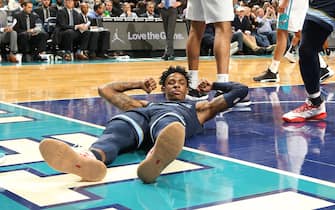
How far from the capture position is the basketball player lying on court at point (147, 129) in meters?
2.46

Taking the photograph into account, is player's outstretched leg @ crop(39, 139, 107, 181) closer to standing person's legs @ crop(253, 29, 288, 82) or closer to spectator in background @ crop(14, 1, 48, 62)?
standing person's legs @ crop(253, 29, 288, 82)

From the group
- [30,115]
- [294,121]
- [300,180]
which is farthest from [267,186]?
[30,115]

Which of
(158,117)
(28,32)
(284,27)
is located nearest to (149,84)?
(158,117)

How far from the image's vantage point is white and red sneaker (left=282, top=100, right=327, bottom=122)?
4320 mm

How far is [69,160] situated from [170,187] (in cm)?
43

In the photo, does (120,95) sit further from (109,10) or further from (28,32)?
(109,10)

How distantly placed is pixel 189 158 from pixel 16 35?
27.5 ft

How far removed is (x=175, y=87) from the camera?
3613 mm

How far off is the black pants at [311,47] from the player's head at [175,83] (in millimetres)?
1011

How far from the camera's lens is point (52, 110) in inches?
184

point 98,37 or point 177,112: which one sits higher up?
point 177,112

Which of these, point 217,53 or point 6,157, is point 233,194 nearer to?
point 6,157

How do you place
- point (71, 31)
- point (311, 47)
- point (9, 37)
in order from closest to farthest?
1. point (311, 47)
2. point (9, 37)
3. point (71, 31)

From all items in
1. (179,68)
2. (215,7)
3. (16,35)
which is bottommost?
(16,35)
